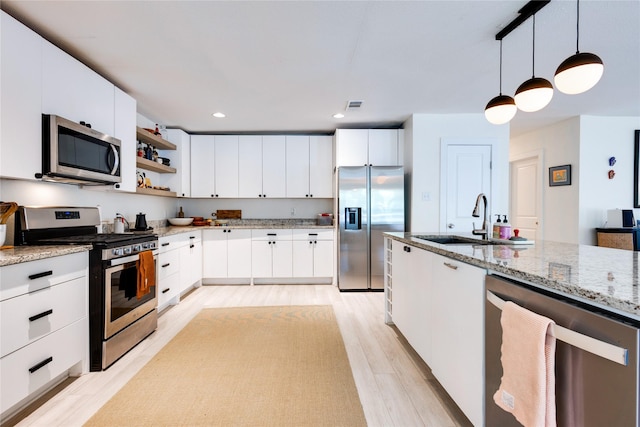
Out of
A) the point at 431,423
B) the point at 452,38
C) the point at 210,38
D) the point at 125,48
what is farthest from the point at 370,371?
the point at 125,48

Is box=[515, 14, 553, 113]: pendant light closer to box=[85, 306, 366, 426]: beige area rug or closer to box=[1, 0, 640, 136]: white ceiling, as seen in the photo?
box=[1, 0, 640, 136]: white ceiling

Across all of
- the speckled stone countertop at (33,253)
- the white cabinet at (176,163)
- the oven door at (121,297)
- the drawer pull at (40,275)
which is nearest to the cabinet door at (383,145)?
the white cabinet at (176,163)

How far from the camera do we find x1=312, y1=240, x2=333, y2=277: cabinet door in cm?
450

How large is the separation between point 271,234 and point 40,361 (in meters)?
2.96

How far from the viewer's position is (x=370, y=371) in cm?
212

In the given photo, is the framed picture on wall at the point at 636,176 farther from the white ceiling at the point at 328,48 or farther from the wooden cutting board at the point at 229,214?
the wooden cutting board at the point at 229,214

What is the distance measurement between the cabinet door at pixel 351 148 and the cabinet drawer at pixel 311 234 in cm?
101

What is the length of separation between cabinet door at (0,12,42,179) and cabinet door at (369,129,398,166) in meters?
3.52

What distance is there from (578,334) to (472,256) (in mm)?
604

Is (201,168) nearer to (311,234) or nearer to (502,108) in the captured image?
(311,234)

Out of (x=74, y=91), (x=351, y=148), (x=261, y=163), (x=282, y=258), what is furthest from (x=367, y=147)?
(x=74, y=91)

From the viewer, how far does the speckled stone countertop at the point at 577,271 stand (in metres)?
0.78

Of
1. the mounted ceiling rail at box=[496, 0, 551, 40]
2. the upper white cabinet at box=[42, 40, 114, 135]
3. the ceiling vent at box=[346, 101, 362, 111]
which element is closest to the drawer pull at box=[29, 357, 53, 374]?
the upper white cabinet at box=[42, 40, 114, 135]

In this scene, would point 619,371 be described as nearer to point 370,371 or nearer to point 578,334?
point 578,334
